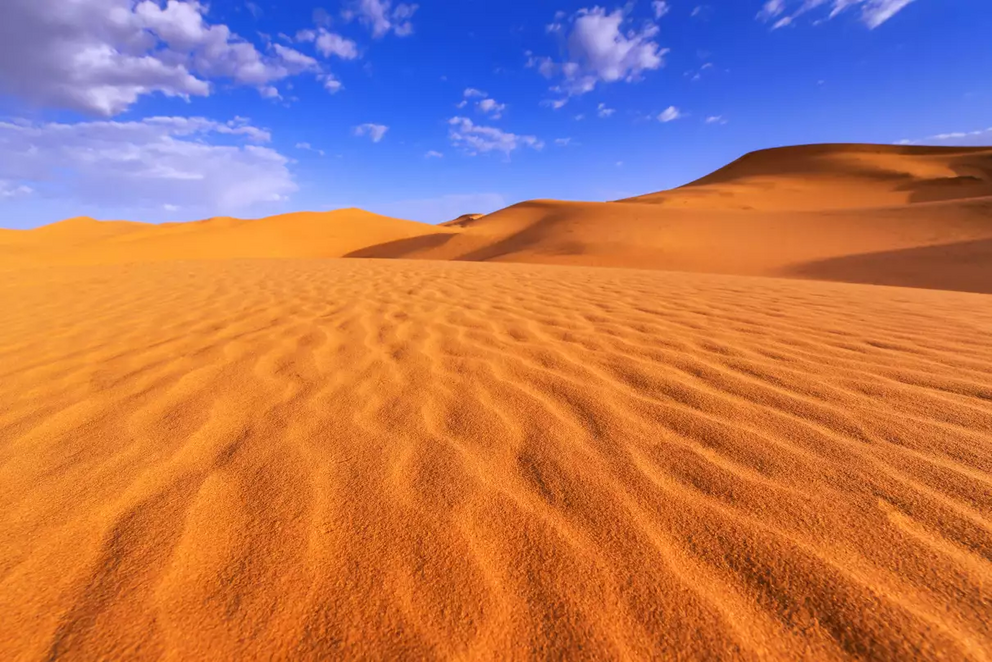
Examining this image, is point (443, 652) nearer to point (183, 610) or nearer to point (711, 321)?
point (183, 610)

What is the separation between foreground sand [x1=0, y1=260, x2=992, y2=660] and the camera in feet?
2.93

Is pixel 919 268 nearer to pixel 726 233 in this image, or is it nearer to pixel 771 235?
pixel 771 235

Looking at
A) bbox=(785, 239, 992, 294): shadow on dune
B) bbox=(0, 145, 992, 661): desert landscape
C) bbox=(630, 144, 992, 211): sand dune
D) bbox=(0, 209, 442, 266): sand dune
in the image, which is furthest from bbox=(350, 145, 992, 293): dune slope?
bbox=(0, 145, 992, 661): desert landscape

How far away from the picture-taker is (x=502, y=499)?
1276 mm

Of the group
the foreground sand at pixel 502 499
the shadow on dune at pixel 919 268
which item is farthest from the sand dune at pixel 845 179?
the foreground sand at pixel 502 499

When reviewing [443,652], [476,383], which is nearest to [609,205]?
[476,383]

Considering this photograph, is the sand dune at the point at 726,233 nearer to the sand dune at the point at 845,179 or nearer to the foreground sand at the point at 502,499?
the sand dune at the point at 845,179

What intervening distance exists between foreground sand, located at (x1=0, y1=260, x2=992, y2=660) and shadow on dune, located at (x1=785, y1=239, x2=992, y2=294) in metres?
7.55

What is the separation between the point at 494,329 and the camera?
306cm

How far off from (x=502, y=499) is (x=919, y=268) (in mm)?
11596

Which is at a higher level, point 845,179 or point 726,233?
point 845,179

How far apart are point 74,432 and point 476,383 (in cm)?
154

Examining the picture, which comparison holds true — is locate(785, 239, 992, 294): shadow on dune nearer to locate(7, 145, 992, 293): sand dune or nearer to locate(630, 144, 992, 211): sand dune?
locate(7, 145, 992, 293): sand dune

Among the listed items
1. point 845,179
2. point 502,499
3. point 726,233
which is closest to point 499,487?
point 502,499
